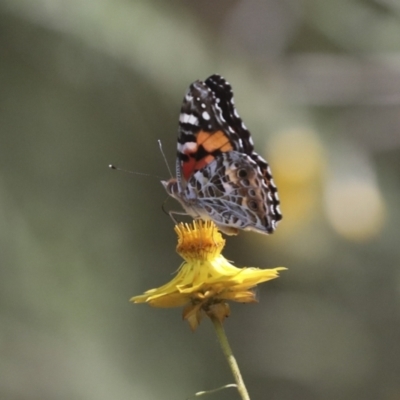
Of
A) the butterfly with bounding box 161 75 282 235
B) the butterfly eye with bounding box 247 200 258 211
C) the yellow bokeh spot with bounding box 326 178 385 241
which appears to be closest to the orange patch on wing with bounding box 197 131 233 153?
the butterfly with bounding box 161 75 282 235

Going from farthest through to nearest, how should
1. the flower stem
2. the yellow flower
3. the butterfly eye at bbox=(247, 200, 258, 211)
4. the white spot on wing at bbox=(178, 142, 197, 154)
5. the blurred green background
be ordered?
the blurred green background → the white spot on wing at bbox=(178, 142, 197, 154) → the butterfly eye at bbox=(247, 200, 258, 211) → the yellow flower → the flower stem

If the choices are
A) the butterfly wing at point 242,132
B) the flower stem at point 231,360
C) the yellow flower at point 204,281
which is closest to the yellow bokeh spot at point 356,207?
the butterfly wing at point 242,132

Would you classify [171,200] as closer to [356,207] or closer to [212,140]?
[356,207]

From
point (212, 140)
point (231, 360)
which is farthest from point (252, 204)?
point (231, 360)

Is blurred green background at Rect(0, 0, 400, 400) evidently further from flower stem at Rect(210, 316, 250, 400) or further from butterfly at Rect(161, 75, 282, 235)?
flower stem at Rect(210, 316, 250, 400)

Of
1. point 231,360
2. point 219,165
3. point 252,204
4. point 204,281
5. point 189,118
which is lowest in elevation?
point 231,360

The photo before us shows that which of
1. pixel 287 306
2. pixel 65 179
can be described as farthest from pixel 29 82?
pixel 287 306
